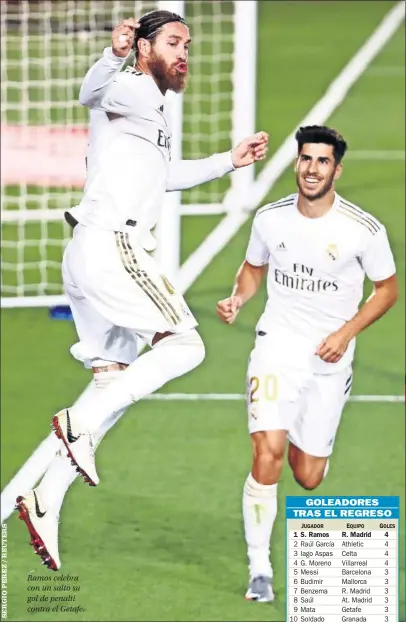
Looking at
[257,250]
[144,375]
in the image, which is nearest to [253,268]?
[257,250]

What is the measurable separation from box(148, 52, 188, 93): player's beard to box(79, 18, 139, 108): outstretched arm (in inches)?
11.9

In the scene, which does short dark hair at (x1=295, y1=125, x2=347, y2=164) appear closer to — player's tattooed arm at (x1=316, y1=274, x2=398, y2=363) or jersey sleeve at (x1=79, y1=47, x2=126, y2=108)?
player's tattooed arm at (x1=316, y1=274, x2=398, y2=363)

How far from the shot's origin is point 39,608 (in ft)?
38.6

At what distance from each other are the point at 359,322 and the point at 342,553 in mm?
1369

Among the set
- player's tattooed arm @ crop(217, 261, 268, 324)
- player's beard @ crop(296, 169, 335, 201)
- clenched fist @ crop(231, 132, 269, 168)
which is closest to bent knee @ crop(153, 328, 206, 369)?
player's tattooed arm @ crop(217, 261, 268, 324)

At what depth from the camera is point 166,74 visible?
34.2 feet

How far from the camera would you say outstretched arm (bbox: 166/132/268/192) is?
1050 centimetres

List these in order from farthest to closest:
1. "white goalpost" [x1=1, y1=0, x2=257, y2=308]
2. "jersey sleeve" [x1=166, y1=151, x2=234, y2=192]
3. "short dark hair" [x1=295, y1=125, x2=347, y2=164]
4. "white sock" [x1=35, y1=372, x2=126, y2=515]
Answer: "white goalpost" [x1=1, y1=0, x2=257, y2=308], "short dark hair" [x1=295, y1=125, x2=347, y2=164], "jersey sleeve" [x1=166, y1=151, x2=234, y2=192], "white sock" [x1=35, y1=372, x2=126, y2=515]

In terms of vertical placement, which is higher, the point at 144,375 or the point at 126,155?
the point at 126,155

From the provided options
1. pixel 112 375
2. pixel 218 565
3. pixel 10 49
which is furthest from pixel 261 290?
pixel 10 49

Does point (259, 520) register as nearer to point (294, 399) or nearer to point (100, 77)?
point (294, 399)

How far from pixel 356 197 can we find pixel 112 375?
9657 mm

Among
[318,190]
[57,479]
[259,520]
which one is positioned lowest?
Answer: [259,520]

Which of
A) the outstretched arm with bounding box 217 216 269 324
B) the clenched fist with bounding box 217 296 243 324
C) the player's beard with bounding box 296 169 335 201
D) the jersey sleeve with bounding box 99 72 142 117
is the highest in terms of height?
the jersey sleeve with bounding box 99 72 142 117
